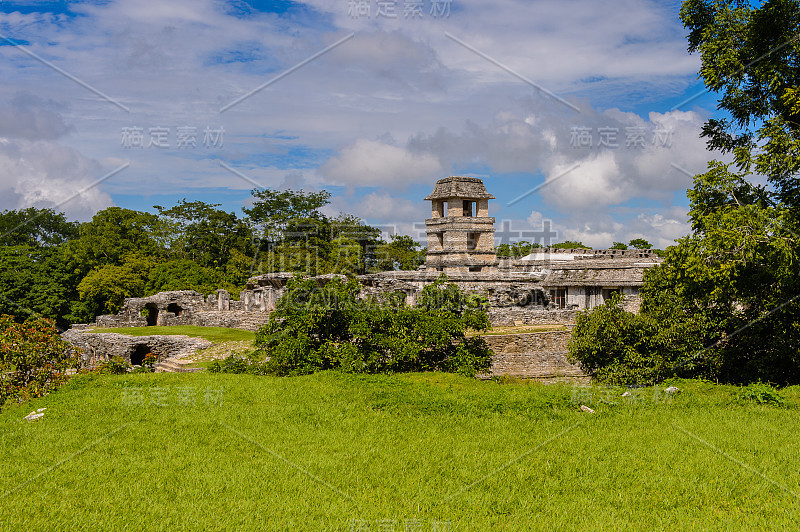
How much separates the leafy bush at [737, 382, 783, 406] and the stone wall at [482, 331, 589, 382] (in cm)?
686

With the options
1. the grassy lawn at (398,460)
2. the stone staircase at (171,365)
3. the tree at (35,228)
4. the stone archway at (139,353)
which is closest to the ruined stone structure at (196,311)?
the stone archway at (139,353)

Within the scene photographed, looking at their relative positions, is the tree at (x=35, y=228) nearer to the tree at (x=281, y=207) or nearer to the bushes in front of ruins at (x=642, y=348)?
the tree at (x=281, y=207)

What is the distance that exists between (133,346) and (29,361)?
9.45 metres

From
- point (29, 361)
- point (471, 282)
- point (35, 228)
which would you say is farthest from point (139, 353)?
point (35, 228)

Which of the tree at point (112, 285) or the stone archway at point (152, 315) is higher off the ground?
the tree at point (112, 285)

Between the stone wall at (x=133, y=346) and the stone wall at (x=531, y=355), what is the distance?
984cm

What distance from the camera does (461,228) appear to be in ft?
114

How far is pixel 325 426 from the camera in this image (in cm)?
863

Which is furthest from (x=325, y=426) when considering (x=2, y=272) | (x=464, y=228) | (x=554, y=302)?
(x=2, y=272)

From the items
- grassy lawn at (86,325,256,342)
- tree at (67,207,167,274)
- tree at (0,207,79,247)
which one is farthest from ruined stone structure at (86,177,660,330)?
tree at (0,207,79,247)

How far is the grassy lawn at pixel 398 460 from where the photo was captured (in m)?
5.70

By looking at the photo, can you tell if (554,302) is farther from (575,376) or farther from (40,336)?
(40,336)

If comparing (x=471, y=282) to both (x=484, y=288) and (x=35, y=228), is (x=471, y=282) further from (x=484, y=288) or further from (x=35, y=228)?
(x=35, y=228)

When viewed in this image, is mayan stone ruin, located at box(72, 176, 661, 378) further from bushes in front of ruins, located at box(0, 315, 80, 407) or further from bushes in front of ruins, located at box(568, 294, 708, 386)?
bushes in front of ruins, located at box(0, 315, 80, 407)
